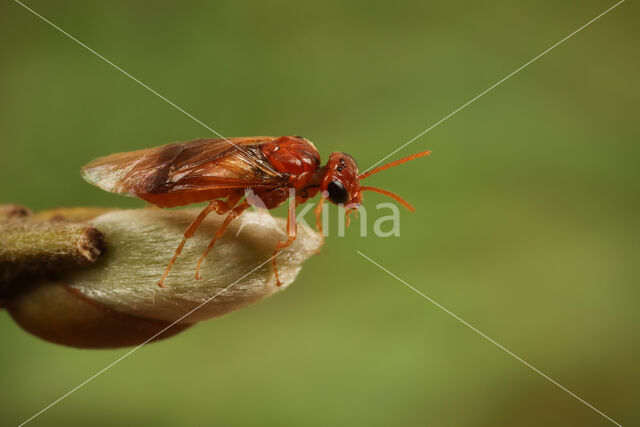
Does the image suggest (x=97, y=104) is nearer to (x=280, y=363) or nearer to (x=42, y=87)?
(x=42, y=87)

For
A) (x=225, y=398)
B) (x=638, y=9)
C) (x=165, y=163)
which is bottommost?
(x=225, y=398)

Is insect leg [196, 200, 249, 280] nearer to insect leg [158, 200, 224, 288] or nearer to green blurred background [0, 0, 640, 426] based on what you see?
insect leg [158, 200, 224, 288]

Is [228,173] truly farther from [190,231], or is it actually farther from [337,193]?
[190,231]

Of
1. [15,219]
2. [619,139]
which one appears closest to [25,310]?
[15,219]

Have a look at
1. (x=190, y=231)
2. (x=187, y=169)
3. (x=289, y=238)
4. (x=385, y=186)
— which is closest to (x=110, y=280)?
(x=190, y=231)

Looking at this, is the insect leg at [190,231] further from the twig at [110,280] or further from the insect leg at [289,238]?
the insect leg at [289,238]
